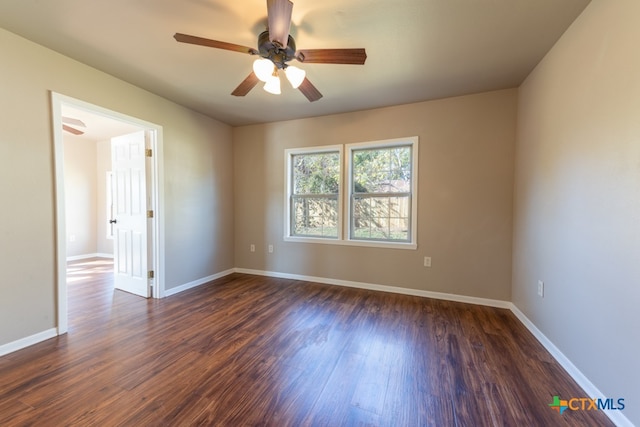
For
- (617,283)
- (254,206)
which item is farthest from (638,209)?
(254,206)

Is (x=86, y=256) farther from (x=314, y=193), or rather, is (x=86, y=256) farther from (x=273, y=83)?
(x=273, y=83)

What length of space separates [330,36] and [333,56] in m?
0.34

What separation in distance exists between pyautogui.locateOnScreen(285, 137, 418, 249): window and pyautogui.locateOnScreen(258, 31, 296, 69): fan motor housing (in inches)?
74.7

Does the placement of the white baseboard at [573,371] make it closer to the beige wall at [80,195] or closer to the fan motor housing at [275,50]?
the fan motor housing at [275,50]

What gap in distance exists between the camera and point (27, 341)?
A: 6.92ft

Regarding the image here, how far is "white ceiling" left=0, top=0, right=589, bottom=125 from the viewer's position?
1723 mm

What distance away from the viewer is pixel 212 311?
2.84 meters

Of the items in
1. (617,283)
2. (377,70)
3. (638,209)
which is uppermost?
(377,70)

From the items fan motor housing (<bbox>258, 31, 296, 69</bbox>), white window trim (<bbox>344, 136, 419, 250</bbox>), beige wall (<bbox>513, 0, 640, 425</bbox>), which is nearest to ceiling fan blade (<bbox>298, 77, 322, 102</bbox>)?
fan motor housing (<bbox>258, 31, 296, 69</bbox>)

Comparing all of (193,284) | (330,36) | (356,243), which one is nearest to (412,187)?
(356,243)

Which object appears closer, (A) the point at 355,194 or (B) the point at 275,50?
(B) the point at 275,50

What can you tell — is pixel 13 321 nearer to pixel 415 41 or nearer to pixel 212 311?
pixel 212 311

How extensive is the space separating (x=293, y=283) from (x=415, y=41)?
3290 millimetres

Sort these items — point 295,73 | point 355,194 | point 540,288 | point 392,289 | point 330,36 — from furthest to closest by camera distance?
point 355,194
point 392,289
point 540,288
point 330,36
point 295,73
